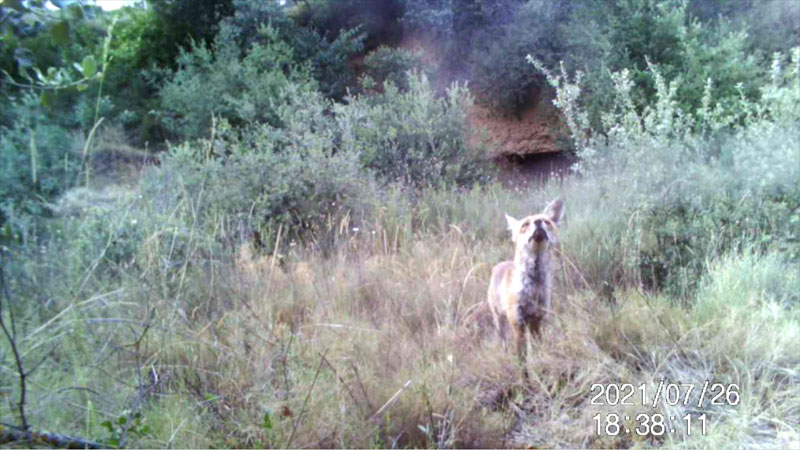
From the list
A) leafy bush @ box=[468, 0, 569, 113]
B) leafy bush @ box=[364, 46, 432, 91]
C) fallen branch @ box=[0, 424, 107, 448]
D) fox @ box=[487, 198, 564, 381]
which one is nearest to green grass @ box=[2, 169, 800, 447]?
fox @ box=[487, 198, 564, 381]

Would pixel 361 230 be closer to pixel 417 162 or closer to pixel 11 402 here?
pixel 417 162

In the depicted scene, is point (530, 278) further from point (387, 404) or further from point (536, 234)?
point (387, 404)

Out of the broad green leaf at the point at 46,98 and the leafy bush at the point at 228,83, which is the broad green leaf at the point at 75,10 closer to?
the broad green leaf at the point at 46,98

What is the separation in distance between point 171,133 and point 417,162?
284 cm

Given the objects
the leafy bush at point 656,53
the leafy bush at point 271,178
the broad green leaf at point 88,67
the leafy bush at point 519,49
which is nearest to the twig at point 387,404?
the broad green leaf at point 88,67

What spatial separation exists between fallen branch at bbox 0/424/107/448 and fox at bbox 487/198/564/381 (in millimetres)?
2422

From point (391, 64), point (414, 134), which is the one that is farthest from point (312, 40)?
point (414, 134)

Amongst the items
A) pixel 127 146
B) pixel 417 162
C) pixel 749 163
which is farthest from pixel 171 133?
pixel 749 163

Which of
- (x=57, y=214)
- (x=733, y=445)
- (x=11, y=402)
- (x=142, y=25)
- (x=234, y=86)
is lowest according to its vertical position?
(x=733, y=445)

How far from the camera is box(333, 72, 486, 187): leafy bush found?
344 inches

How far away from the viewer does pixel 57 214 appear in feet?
19.4
